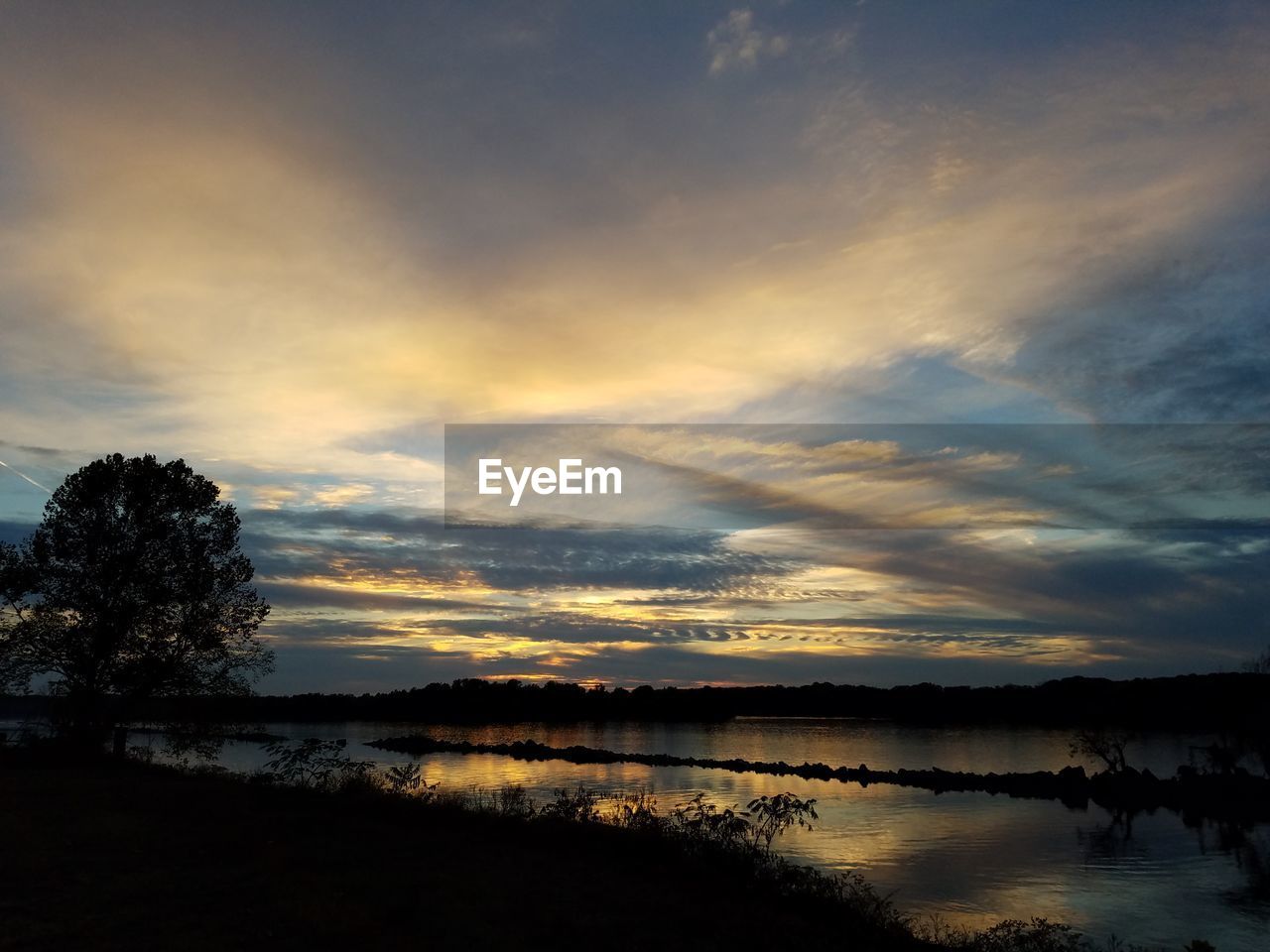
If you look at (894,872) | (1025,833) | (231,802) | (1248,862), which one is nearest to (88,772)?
(231,802)

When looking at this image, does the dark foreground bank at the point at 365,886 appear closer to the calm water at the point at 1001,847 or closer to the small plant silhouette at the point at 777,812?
the small plant silhouette at the point at 777,812

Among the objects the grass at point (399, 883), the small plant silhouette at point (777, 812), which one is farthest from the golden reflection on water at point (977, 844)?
the grass at point (399, 883)

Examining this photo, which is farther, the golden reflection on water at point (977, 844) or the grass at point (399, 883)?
the golden reflection on water at point (977, 844)

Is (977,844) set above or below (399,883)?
below

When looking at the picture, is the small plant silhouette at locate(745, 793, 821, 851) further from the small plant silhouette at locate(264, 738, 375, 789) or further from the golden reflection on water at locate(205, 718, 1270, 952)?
the small plant silhouette at locate(264, 738, 375, 789)

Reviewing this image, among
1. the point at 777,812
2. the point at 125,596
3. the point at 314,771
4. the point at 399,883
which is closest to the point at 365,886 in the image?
the point at 399,883

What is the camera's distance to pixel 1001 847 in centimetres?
3547

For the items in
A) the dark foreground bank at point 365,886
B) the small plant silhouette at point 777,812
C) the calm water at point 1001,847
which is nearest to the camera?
the dark foreground bank at point 365,886

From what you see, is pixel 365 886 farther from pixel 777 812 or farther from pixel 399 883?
pixel 777 812

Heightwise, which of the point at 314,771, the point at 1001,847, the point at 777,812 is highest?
the point at 777,812

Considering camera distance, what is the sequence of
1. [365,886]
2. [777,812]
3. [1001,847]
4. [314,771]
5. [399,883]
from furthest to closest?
[1001,847], [314,771], [777,812], [399,883], [365,886]

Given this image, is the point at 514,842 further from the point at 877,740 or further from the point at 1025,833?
the point at 877,740

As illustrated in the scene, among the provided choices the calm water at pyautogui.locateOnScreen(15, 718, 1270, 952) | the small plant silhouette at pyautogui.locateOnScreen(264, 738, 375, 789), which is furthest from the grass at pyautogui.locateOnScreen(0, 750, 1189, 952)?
the calm water at pyautogui.locateOnScreen(15, 718, 1270, 952)

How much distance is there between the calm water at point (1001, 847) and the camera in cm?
2450
